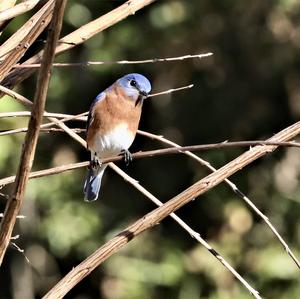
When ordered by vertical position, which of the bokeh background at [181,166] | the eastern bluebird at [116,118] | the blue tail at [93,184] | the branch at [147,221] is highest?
the bokeh background at [181,166]

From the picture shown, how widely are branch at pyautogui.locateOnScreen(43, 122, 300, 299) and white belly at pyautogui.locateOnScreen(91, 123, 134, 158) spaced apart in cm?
200

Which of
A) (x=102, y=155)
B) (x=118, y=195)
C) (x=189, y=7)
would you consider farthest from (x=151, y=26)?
(x=102, y=155)

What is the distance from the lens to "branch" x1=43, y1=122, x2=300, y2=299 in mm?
1788

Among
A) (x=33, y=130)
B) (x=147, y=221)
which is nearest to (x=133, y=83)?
(x=147, y=221)

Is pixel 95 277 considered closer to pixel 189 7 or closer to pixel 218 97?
pixel 218 97

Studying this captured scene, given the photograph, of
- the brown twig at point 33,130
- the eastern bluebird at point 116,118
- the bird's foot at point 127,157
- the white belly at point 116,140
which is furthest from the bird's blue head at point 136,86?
the brown twig at point 33,130

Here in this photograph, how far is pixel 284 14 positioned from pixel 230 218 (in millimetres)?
1848

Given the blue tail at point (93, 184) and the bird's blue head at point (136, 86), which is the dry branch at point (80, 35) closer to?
the bird's blue head at point (136, 86)

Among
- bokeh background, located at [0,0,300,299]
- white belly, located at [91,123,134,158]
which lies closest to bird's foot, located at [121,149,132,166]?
white belly, located at [91,123,134,158]

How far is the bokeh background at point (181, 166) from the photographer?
23.7 ft

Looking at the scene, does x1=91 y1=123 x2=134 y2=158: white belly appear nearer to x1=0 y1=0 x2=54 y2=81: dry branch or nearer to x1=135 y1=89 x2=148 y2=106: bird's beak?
x1=135 y1=89 x2=148 y2=106: bird's beak

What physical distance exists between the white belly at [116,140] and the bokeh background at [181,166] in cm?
306

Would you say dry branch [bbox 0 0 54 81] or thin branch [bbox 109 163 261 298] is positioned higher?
dry branch [bbox 0 0 54 81]

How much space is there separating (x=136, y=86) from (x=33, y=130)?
94.1 inches
